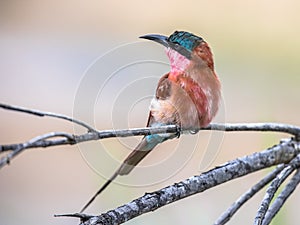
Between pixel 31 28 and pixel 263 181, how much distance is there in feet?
1.35

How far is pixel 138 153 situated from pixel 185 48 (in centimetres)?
13

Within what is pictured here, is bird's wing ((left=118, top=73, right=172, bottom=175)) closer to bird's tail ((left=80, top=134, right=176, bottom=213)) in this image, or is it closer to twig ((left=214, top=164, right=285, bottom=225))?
bird's tail ((left=80, top=134, right=176, bottom=213))

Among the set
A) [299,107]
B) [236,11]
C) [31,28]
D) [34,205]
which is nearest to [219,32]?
[236,11]

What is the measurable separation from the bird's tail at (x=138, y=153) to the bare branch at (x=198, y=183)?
6cm

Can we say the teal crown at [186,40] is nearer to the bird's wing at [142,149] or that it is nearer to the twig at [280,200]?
the bird's wing at [142,149]

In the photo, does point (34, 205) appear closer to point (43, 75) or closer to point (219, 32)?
point (43, 75)

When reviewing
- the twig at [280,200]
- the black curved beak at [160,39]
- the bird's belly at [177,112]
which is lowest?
the twig at [280,200]

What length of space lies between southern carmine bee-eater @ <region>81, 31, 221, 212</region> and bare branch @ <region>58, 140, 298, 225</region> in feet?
0.20

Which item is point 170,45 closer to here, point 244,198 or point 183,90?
point 183,90

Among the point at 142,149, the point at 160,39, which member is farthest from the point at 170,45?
the point at 142,149

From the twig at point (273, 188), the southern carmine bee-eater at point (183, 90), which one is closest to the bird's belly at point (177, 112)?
the southern carmine bee-eater at point (183, 90)

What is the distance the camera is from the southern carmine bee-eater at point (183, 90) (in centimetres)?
52

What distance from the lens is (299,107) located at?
89 cm

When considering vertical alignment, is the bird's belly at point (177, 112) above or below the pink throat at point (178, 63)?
below
